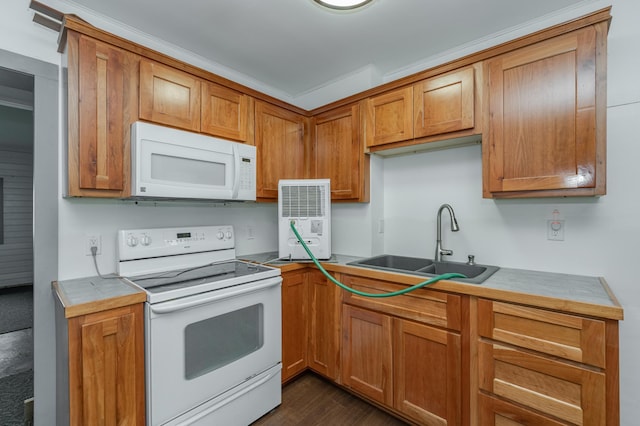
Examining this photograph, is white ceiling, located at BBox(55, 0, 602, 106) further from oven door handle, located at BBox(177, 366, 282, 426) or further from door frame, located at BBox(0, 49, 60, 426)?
oven door handle, located at BBox(177, 366, 282, 426)

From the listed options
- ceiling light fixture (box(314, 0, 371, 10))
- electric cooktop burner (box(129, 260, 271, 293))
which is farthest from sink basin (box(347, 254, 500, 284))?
ceiling light fixture (box(314, 0, 371, 10))

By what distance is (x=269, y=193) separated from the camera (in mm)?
2326

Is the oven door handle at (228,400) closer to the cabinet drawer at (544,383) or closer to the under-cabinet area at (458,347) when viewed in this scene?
the under-cabinet area at (458,347)

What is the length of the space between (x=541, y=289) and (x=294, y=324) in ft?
4.98

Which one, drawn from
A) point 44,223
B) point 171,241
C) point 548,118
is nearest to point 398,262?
point 548,118

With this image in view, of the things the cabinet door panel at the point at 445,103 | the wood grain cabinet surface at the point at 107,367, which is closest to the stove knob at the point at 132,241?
the wood grain cabinet surface at the point at 107,367

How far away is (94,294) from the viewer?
1336mm

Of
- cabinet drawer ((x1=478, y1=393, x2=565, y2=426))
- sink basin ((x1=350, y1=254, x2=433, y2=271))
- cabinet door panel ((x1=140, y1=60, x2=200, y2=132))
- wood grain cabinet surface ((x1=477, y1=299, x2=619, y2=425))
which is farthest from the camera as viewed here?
sink basin ((x1=350, y1=254, x2=433, y2=271))

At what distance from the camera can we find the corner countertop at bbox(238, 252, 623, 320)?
3.83ft

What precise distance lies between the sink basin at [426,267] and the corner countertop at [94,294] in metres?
1.31

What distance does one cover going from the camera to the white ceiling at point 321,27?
5.68 feet

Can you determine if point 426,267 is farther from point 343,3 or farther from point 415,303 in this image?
point 343,3

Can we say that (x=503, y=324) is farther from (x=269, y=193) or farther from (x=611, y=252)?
(x=269, y=193)

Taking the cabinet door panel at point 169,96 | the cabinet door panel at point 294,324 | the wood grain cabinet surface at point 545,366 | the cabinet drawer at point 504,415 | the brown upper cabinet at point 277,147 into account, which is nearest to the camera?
the wood grain cabinet surface at point 545,366
